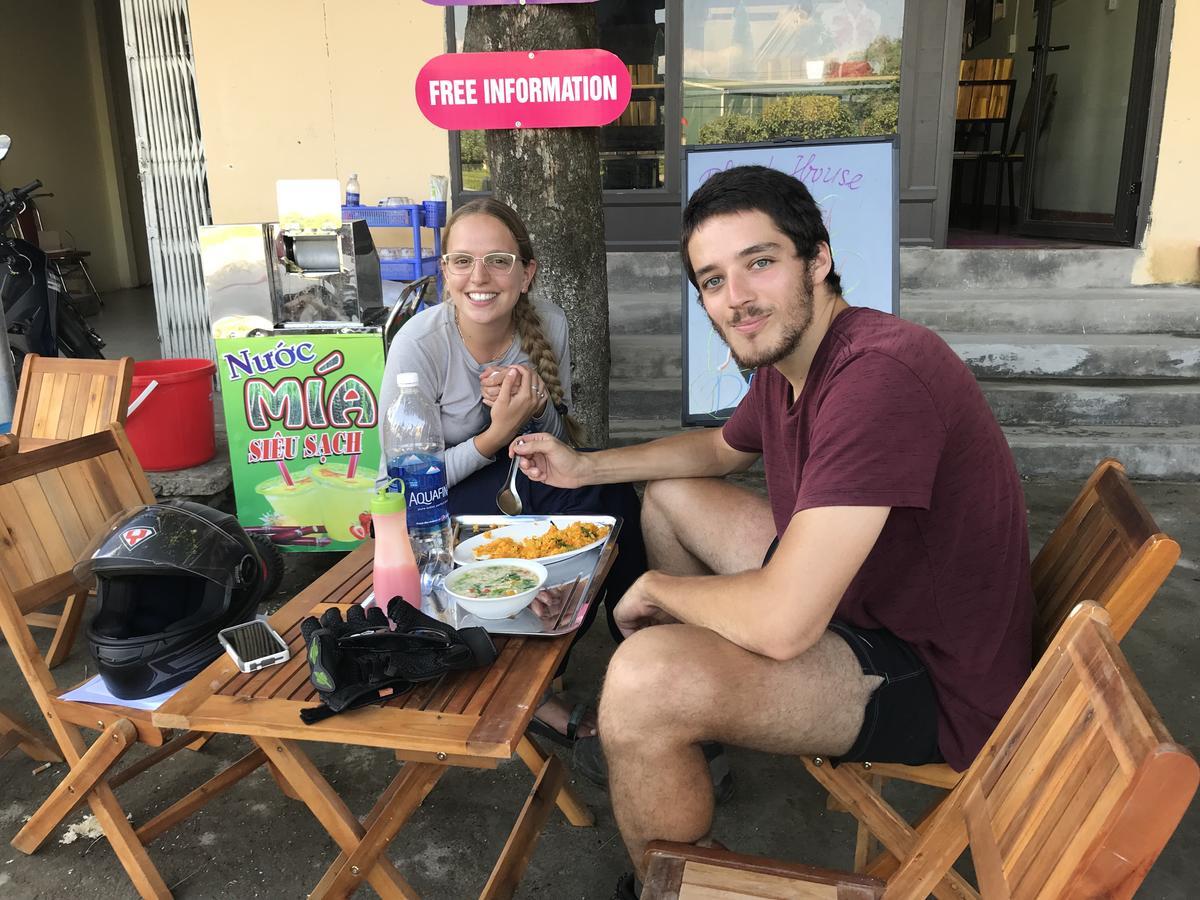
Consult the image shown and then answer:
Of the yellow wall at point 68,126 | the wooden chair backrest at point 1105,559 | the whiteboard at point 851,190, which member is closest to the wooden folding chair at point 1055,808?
the wooden chair backrest at point 1105,559

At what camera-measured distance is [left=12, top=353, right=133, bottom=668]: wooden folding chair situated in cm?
303

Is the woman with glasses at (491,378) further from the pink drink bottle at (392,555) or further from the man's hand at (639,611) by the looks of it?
the pink drink bottle at (392,555)

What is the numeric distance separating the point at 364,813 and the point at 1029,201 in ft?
25.6

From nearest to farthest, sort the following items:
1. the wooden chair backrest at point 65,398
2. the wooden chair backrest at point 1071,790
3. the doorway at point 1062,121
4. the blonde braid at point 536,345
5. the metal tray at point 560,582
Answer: the wooden chair backrest at point 1071,790 < the metal tray at point 560,582 < the blonde braid at point 536,345 < the wooden chair backrest at point 65,398 < the doorway at point 1062,121

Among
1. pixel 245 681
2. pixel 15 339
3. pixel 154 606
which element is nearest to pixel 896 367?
pixel 245 681

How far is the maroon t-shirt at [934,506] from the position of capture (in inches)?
62.7

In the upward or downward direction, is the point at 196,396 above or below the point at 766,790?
Result: above

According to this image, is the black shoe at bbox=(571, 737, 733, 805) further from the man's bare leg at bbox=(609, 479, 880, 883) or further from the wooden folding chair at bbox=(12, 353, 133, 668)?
the wooden folding chair at bbox=(12, 353, 133, 668)

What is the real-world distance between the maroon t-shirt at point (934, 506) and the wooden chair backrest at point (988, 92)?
9.22 m

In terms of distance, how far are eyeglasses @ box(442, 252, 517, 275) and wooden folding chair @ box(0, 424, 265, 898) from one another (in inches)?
41.2

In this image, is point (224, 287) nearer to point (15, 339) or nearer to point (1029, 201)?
point (15, 339)

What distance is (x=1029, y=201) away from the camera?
7875 millimetres

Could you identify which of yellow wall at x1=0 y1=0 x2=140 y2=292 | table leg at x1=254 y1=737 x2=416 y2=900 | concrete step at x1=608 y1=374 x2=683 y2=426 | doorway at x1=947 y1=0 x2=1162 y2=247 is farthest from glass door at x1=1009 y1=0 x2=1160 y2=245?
yellow wall at x1=0 y1=0 x2=140 y2=292

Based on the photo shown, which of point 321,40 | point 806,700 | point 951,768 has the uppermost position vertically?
point 321,40
